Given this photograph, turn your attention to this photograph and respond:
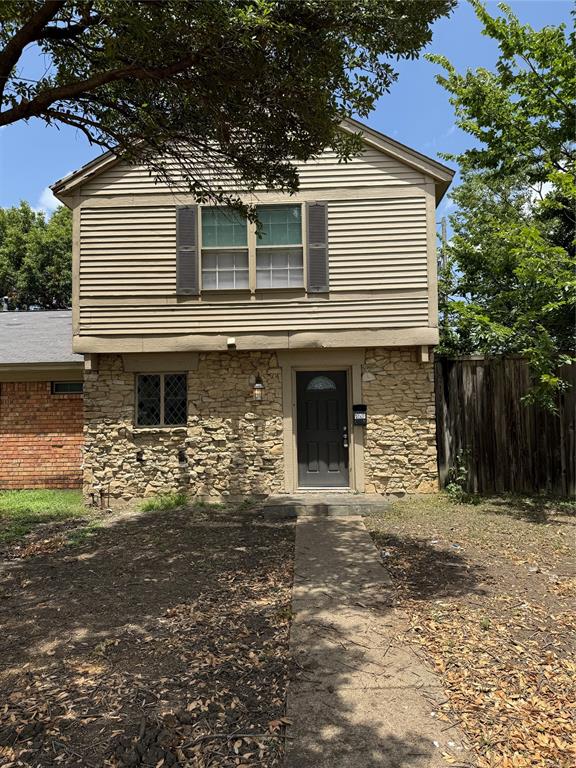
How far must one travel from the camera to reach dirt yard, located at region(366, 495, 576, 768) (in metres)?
2.52

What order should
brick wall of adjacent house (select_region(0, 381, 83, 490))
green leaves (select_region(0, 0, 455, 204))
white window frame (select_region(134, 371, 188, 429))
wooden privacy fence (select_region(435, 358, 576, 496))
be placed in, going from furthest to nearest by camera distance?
brick wall of adjacent house (select_region(0, 381, 83, 490)) → white window frame (select_region(134, 371, 188, 429)) → wooden privacy fence (select_region(435, 358, 576, 496)) → green leaves (select_region(0, 0, 455, 204))

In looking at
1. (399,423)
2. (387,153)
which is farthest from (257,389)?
(387,153)

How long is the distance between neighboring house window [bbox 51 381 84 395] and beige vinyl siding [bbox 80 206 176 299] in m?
2.11

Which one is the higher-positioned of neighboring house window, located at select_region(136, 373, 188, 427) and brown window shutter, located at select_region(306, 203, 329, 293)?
brown window shutter, located at select_region(306, 203, 329, 293)

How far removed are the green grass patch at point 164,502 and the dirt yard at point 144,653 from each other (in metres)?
1.90

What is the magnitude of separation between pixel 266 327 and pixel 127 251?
2.78 meters

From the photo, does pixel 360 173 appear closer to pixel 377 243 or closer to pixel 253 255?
pixel 377 243

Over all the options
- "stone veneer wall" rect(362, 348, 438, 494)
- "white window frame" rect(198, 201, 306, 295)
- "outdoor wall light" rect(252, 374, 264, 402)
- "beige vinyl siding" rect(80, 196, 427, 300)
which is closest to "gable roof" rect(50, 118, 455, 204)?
"beige vinyl siding" rect(80, 196, 427, 300)

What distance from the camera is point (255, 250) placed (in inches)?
333

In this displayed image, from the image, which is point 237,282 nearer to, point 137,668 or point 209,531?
point 209,531

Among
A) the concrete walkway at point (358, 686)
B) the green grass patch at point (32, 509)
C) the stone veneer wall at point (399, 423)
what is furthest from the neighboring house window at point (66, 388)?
the concrete walkway at point (358, 686)

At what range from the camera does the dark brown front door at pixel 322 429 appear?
8.54 meters

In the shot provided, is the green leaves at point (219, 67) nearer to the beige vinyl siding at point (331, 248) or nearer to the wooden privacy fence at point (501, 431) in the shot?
the beige vinyl siding at point (331, 248)

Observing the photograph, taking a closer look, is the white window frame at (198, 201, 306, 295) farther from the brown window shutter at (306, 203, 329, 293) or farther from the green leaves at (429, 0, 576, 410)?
the green leaves at (429, 0, 576, 410)
